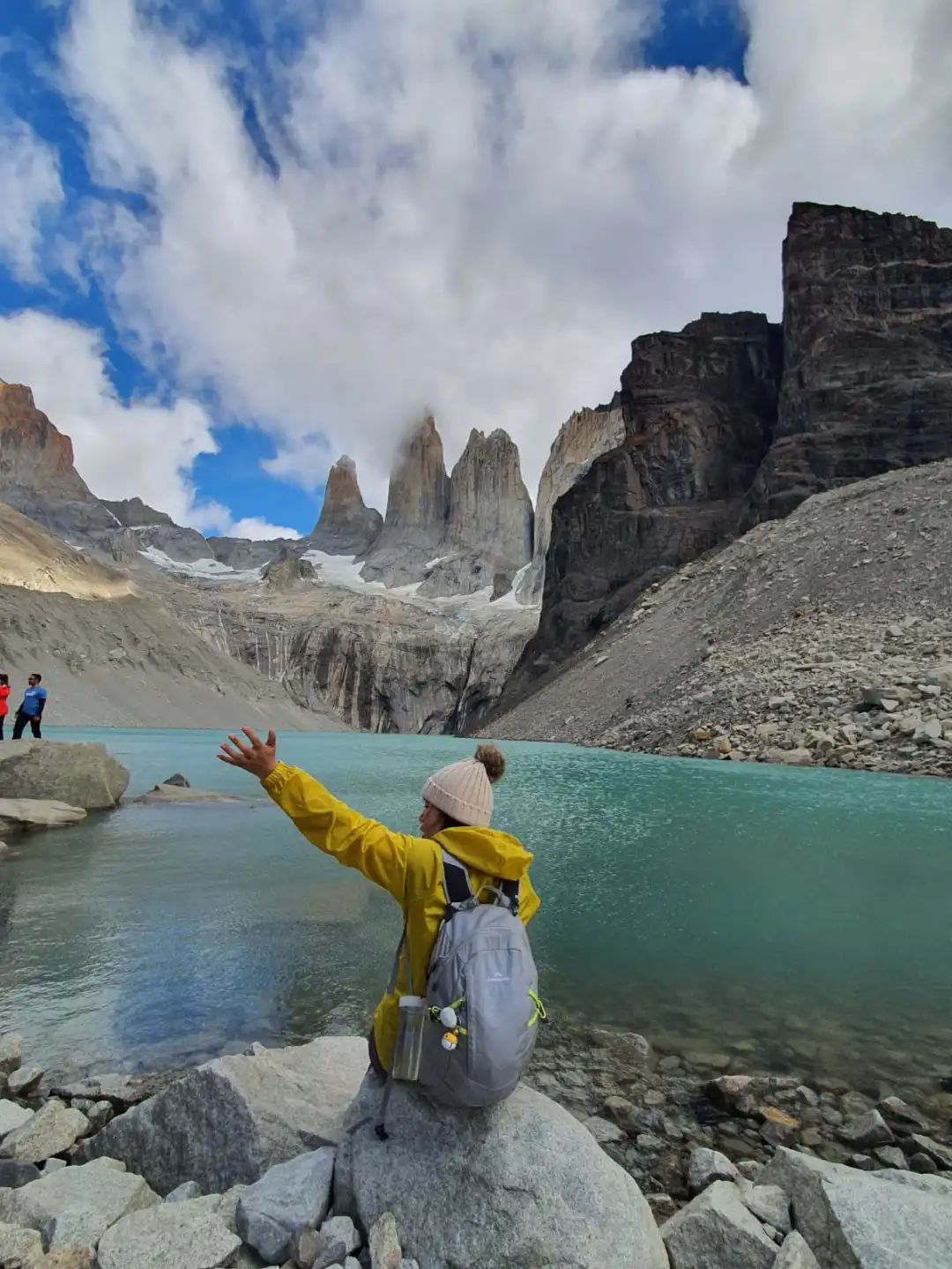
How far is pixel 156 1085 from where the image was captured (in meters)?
4.93

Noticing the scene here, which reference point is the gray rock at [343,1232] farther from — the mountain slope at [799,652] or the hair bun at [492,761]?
the mountain slope at [799,652]

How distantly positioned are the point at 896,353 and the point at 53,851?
65.7m

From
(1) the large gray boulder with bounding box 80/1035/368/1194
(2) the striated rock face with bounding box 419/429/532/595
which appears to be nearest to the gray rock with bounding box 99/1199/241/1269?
(1) the large gray boulder with bounding box 80/1035/368/1194

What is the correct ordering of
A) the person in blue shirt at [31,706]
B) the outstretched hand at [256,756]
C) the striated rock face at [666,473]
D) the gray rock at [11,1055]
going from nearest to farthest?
the outstretched hand at [256,756]
the gray rock at [11,1055]
the person in blue shirt at [31,706]
the striated rock face at [666,473]

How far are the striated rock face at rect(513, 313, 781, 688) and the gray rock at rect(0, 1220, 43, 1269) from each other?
62.6 metres

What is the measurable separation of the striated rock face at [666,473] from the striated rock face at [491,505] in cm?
8839

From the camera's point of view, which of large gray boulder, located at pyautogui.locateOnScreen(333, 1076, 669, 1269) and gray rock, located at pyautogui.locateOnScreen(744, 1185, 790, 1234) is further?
gray rock, located at pyautogui.locateOnScreen(744, 1185, 790, 1234)

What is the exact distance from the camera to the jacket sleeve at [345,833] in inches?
122

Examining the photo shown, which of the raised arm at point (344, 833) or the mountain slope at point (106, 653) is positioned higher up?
the mountain slope at point (106, 653)

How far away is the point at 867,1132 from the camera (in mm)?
4613

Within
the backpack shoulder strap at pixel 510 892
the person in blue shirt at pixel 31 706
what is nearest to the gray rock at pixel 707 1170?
the backpack shoulder strap at pixel 510 892

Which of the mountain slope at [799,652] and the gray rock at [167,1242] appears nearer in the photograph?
the gray rock at [167,1242]

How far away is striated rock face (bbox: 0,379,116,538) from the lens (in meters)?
174

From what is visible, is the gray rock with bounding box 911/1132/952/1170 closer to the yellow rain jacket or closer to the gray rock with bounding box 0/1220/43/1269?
the yellow rain jacket
